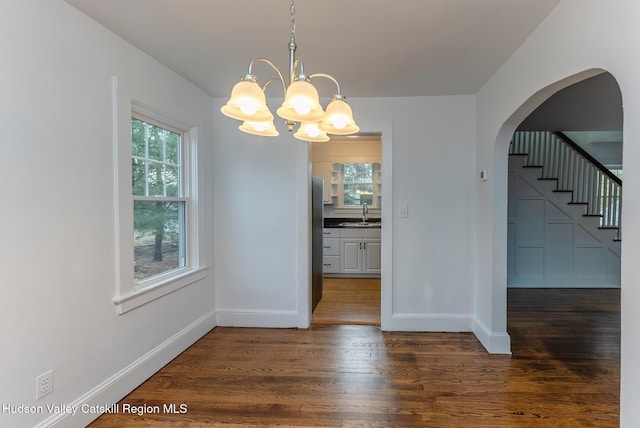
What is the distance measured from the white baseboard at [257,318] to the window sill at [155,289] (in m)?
0.56

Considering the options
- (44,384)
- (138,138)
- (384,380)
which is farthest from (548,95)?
(44,384)

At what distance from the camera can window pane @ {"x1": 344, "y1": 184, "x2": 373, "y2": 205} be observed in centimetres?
611

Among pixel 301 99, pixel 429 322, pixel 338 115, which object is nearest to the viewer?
pixel 301 99

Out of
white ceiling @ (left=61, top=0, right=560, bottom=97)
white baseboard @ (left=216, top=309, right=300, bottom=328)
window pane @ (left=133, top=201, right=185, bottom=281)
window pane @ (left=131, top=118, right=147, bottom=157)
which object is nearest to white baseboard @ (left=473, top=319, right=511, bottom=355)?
white baseboard @ (left=216, top=309, right=300, bottom=328)

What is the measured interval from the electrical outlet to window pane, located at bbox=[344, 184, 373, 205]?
500 cm

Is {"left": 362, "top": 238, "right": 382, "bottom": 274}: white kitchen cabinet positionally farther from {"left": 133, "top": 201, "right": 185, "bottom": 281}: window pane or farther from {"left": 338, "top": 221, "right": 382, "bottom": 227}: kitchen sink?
{"left": 133, "top": 201, "right": 185, "bottom": 281}: window pane

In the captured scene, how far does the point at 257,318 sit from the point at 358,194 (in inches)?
135

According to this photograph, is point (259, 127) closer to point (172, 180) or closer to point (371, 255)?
point (172, 180)

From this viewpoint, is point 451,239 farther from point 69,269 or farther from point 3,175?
point 3,175

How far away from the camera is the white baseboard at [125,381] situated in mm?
1772

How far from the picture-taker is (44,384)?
1630mm

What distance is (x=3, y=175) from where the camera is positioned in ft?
4.73

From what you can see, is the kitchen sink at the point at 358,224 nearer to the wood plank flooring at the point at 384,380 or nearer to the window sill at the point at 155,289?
the wood plank flooring at the point at 384,380

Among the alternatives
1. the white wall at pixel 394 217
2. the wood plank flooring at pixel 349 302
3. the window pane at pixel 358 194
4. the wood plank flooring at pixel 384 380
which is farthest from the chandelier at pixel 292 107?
the window pane at pixel 358 194
